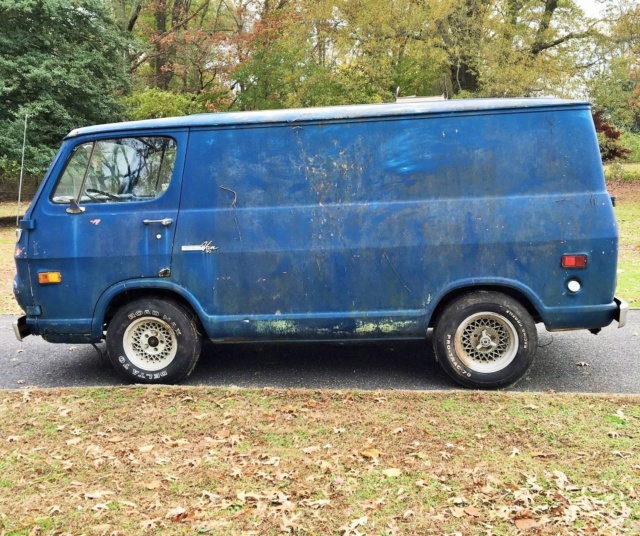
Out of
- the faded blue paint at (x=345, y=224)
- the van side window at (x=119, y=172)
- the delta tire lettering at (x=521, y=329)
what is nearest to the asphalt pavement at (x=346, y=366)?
the delta tire lettering at (x=521, y=329)

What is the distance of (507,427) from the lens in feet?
12.6

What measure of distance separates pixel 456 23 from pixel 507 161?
646 inches

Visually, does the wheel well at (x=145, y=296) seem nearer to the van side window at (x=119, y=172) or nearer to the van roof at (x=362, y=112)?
the van side window at (x=119, y=172)

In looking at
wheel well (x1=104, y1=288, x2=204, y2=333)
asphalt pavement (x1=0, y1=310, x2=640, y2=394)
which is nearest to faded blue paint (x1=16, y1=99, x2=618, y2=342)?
wheel well (x1=104, y1=288, x2=204, y2=333)

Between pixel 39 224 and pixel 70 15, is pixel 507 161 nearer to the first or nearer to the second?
pixel 39 224

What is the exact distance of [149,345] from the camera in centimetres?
491

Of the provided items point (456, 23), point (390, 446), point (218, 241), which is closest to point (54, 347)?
point (218, 241)

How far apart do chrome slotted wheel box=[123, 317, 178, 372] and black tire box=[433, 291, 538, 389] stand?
2333 millimetres

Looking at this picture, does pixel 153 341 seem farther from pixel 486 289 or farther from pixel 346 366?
pixel 486 289

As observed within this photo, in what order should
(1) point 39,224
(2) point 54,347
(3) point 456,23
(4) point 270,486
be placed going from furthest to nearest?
1. (3) point 456,23
2. (2) point 54,347
3. (1) point 39,224
4. (4) point 270,486

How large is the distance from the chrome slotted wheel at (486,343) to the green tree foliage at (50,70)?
15.1 metres

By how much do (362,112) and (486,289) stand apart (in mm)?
1802

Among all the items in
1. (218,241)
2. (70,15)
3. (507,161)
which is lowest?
(218,241)

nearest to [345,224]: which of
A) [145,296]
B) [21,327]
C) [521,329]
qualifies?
[521,329]
